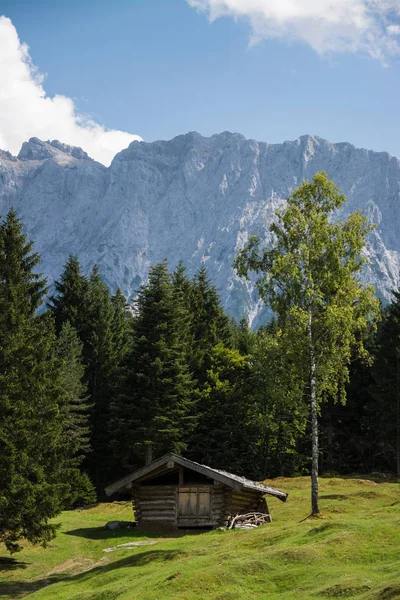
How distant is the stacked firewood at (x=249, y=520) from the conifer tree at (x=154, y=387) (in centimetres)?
1663

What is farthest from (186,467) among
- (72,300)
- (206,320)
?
(206,320)

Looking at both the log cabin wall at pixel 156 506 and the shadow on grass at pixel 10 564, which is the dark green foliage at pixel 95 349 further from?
the shadow on grass at pixel 10 564

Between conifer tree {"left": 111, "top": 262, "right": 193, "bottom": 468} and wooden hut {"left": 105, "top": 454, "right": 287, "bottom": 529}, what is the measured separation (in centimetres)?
1339

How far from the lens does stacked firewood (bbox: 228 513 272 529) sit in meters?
43.5

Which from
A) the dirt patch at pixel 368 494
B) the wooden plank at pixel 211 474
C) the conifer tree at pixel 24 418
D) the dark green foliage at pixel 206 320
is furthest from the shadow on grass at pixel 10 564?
the dark green foliage at pixel 206 320

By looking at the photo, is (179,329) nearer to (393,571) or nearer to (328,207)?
(328,207)

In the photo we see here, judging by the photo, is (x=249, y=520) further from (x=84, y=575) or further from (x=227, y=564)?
(x=227, y=564)

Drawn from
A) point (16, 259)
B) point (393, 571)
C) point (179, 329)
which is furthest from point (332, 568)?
point (179, 329)

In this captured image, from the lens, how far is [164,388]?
62656mm

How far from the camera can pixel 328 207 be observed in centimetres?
4391

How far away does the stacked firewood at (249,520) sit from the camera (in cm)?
4350

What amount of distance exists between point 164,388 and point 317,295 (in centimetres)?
2532

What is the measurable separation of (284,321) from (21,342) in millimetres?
16186

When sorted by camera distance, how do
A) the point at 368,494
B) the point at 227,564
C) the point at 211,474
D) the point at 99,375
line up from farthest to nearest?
the point at 99,375 → the point at 368,494 → the point at 211,474 → the point at 227,564
